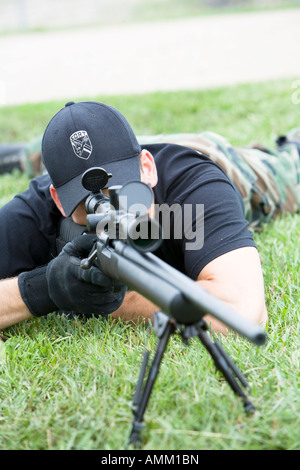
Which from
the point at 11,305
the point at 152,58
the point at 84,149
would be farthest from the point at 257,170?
the point at 152,58

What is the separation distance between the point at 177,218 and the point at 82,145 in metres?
0.53

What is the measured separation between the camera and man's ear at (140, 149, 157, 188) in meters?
2.56

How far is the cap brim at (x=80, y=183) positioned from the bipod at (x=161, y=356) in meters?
0.74

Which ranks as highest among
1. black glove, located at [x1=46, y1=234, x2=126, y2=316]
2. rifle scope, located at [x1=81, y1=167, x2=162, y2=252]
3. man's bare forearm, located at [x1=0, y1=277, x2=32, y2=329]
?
rifle scope, located at [x1=81, y1=167, x2=162, y2=252]

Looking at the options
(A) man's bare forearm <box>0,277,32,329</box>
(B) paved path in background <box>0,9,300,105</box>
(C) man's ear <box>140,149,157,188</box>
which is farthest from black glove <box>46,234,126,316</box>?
(B) paved path in background <box>0,9,300,105</box>

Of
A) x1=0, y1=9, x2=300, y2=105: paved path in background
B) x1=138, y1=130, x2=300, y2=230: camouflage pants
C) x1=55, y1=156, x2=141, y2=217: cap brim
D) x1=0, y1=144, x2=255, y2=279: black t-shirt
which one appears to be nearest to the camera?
x1=55, y1=156, x2=141, y2=217: cap brim

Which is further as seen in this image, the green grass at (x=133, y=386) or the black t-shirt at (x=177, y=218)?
the black t-shirt at (x=177, y=218)

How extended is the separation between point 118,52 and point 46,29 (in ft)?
20.1

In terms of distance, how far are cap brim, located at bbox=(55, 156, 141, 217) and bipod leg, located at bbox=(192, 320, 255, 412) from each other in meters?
0.80

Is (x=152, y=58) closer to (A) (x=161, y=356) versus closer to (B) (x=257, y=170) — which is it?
(B) (x=257, y=170)

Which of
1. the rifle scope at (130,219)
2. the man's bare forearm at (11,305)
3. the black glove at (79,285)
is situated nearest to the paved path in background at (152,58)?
the man's bare forearm at (11,305)

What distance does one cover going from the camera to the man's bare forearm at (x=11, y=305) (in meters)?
2.54

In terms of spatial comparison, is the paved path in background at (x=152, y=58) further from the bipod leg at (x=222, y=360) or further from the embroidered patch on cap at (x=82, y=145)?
the bipod leg at (x=222, y=360)

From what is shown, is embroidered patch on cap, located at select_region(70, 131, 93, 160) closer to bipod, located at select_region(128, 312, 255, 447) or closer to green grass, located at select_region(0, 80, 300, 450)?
green grass, located at select_region(0, 80, 300, 450)
